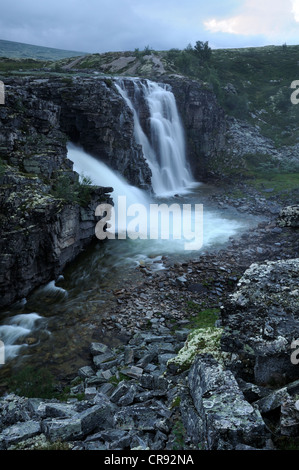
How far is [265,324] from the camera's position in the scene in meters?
6.53

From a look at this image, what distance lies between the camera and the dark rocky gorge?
16.9ft

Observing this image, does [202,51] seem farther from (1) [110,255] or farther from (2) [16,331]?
(2) [16,331]

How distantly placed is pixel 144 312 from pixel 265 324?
24.7 feet

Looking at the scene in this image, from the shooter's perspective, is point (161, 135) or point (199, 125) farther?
point (199, 125)

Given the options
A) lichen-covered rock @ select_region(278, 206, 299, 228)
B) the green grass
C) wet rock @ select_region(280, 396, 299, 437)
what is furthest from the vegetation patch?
lichen-covered rock @ select_region(278, 206, 299, 228)

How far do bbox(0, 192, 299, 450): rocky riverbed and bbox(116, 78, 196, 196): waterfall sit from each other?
88.7ft

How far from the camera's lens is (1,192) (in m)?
14.1

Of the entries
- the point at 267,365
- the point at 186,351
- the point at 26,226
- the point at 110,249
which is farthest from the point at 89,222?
the point at 267,365

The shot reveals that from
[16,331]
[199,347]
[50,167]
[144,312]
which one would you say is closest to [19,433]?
[199,347]

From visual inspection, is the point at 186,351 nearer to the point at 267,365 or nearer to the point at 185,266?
the point at 267,365

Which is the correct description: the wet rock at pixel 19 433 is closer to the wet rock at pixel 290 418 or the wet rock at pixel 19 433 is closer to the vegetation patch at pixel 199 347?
the vegetation patch at pixel 199 347

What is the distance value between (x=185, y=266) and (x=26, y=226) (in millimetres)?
8725
